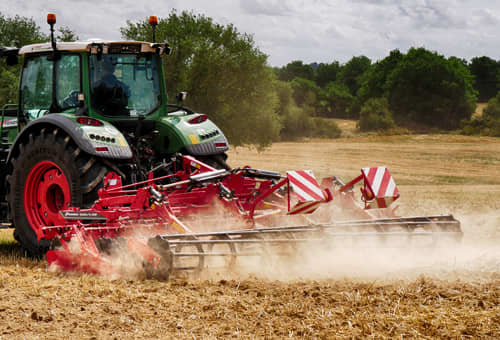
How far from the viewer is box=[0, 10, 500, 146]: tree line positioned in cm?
2062

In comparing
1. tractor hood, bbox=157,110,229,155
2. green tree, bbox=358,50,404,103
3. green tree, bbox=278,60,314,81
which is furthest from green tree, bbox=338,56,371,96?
tractor hood, bbox=157,110,229,155

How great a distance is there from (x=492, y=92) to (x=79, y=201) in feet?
220

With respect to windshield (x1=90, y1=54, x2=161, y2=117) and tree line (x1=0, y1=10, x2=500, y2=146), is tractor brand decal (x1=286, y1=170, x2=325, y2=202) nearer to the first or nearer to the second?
windshield (x1=90, y1=54, x2=161, y2=117)

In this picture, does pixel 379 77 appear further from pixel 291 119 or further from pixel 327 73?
pixel 327 73

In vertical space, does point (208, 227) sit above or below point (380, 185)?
below

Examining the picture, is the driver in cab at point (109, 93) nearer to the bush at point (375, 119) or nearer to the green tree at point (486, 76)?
the bush at point (375, 119)

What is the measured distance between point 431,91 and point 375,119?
10.6 meters

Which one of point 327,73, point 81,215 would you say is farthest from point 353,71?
point 81,215

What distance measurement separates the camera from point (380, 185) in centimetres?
661

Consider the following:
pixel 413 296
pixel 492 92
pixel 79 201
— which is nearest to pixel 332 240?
pixel 413 296

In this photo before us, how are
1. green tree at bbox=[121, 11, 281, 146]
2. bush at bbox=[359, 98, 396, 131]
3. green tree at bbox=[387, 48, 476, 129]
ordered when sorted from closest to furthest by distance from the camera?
green tree at bbox=[121, 11, 281, 146] < bush at bbox=[359, 98, 396, 131] < green tree at bbox=[387, 48, 476, 129]

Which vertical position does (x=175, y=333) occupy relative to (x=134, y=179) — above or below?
below

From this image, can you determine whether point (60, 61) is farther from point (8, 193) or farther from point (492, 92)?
point (492, 92)

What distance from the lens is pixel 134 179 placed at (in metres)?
6.63
